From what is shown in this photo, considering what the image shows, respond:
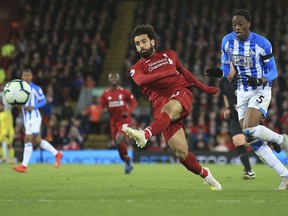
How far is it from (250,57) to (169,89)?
1.29 m

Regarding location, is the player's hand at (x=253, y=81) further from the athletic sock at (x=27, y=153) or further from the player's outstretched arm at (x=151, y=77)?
the athletic sock at (x=27, y=153)

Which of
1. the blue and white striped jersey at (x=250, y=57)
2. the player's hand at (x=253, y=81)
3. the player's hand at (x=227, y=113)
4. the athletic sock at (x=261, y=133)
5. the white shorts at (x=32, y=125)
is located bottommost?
the white shorts at (x=32, y=125)

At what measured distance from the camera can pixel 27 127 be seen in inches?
632

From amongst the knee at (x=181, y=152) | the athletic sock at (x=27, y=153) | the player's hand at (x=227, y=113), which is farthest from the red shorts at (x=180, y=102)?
the athletic sock at (x=27, y=153)

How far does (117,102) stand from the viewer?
53.3 feet

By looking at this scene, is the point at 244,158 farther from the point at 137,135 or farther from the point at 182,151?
the point at 137,135

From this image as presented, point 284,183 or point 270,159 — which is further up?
point 270,159

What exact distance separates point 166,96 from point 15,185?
308 centimetres

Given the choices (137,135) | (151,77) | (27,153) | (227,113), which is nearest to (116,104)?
(27,153)

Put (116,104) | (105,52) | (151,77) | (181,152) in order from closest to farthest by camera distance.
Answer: (151,77) < (181,152) < (116,104) < (105,52)

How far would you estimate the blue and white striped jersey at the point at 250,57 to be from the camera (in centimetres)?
963

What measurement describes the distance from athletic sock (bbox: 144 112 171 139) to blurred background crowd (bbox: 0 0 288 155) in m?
13.2

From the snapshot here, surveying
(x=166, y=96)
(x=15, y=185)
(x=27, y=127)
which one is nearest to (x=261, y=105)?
(x=166, y=96)

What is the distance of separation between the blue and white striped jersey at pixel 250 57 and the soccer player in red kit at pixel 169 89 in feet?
2.73
